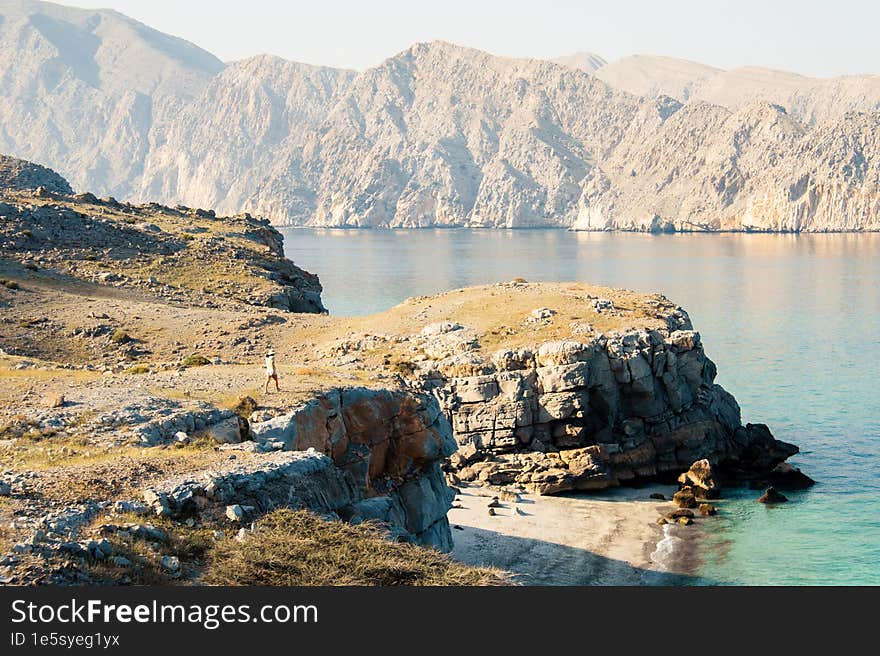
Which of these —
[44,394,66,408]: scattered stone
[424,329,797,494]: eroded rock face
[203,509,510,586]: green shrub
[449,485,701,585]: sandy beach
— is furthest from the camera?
[424,329,797,494]: eroded rock face

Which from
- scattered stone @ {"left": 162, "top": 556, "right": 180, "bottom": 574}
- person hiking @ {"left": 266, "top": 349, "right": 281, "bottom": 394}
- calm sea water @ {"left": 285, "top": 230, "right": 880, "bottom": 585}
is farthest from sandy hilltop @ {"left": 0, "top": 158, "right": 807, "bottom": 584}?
calm sea water @ {"left": 285, "top": 230, "right": 880, "bottom": 585}

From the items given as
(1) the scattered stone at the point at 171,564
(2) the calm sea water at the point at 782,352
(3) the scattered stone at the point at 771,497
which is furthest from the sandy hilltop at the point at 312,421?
(2) the calm sea water at the point at 782,352

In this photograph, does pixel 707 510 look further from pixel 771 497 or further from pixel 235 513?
pixel 235 513

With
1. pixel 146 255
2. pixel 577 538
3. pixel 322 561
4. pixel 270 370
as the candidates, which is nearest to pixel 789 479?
pixel 577 538

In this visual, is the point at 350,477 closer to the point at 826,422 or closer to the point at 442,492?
the point at 442,492

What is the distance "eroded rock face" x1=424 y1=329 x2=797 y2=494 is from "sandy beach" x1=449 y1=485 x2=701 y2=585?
63.0 inches

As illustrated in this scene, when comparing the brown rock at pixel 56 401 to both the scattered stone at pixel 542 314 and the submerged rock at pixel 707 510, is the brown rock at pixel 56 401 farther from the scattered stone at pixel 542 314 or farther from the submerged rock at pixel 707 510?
the scattered stone at pixel 542 314

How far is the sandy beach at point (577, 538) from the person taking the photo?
1497 inches

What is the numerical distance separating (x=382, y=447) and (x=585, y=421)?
22.9 m

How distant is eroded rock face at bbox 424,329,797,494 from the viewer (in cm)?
4934

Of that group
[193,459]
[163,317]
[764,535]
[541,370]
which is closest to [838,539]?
[764,535]

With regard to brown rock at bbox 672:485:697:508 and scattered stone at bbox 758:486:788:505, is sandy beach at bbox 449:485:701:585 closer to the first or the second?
brown rock at bbox 672:485:697:508

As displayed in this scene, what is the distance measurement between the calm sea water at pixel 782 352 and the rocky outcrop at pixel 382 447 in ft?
43.5

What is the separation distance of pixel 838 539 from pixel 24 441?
32310 mm
